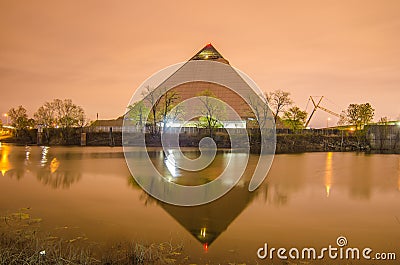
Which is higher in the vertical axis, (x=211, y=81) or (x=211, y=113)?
(x=211, y=81)

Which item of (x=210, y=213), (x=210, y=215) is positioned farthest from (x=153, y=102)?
(x=210, y=215)

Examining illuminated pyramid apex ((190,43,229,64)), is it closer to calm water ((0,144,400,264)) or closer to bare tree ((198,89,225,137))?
bare tree ((198,89,225,137))

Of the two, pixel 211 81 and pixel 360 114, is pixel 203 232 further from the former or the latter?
pixel 211 81

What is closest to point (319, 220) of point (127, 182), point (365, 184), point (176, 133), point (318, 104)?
point (365, 184)

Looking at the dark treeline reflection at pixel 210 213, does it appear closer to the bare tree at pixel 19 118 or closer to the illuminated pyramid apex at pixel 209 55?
the bare tree at pixel 19 118

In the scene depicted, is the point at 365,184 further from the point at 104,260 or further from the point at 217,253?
the point at 104,260

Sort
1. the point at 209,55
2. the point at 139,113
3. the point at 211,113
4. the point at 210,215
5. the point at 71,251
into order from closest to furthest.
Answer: the point at 71,251 < the point at 210,215 < the point at 211,113 < the point at 139,113 < the point at 209,55

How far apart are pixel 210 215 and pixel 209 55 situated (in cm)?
8555

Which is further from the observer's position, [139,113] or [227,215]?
[139,113]

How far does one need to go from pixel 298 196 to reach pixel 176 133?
41.1 meters

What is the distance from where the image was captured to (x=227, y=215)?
950 cm

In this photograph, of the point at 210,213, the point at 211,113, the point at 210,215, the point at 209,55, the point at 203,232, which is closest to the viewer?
the point at 203,232

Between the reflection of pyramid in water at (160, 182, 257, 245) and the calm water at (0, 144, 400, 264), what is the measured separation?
24 mm

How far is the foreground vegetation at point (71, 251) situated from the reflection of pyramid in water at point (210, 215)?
3.53 ft
